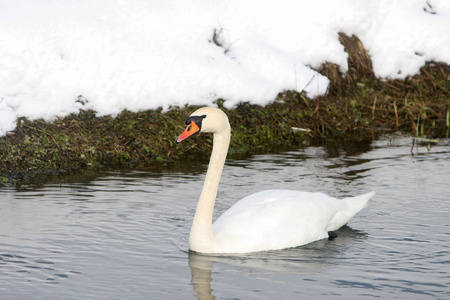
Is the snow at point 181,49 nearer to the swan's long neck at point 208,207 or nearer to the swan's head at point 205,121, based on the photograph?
the swan's long neck at point 208,207

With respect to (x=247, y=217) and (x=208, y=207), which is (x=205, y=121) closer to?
(x=208, y=207)

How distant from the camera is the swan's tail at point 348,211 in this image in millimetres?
7828

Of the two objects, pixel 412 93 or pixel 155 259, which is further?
pixel 412 93

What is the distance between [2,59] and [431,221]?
7865mm

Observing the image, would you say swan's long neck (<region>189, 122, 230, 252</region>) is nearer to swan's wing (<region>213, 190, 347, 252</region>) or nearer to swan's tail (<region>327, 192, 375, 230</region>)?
swan's wing (<region>213, 190, 347, 252</region>)

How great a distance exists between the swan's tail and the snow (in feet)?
17.1

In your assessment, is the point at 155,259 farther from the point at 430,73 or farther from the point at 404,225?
the point at 430,73

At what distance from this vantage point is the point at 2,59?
1260 centimetres

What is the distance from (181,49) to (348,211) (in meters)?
6.97

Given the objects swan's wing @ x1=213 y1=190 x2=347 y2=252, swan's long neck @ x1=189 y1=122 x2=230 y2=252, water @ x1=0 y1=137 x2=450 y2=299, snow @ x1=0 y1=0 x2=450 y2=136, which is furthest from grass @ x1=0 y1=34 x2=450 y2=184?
swan's long neck @ x1=189 y1=122 x2=230 y2=252

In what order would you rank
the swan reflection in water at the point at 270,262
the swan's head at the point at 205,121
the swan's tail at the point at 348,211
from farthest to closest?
the swan's tail at the point at 348,211 → the swan's head at the point at 205,121 → the swan reflection in water at the point at 270,262

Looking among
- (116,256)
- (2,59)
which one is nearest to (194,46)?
(2,59)

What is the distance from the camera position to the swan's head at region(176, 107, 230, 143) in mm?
6562

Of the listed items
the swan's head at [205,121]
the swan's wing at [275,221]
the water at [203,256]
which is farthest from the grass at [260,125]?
the swan's head at [205,121]
